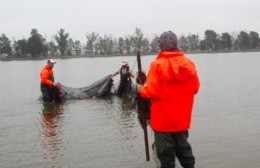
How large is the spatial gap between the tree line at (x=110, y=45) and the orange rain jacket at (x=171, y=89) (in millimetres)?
115323

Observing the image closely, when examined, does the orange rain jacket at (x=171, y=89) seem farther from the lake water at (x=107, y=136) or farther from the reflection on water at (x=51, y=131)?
the reflection on water at (x=51, y=131)

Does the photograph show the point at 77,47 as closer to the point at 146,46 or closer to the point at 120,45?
the point at 120,45

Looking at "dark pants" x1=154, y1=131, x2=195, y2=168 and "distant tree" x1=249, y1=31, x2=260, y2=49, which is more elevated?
"dark pants" x1=154, y1=131, x2=195, y2=168

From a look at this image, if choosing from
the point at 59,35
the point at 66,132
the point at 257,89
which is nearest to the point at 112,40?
the point at 59,35

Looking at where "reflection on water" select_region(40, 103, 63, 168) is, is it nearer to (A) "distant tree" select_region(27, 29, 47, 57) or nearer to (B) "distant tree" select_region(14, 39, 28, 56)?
(A) "distant tree" select_region(27, 29, 47, 57)

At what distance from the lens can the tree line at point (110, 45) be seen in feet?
398

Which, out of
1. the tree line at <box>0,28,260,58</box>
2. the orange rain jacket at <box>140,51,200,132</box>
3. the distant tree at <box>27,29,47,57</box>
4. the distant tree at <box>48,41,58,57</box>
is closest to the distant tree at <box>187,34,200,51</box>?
the tree line at <box>0,28,260,58</box>

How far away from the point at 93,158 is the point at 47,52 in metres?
119

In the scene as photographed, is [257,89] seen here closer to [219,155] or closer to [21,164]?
[219,155]

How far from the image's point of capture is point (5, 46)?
4830 inches

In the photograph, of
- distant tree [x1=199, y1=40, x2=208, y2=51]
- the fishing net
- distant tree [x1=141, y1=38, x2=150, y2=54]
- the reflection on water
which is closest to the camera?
the reflection on water

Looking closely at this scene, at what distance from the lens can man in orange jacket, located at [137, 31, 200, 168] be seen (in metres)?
5.39

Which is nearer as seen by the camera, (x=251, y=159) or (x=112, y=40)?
(x=251, y=159)

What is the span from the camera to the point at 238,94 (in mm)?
17438
